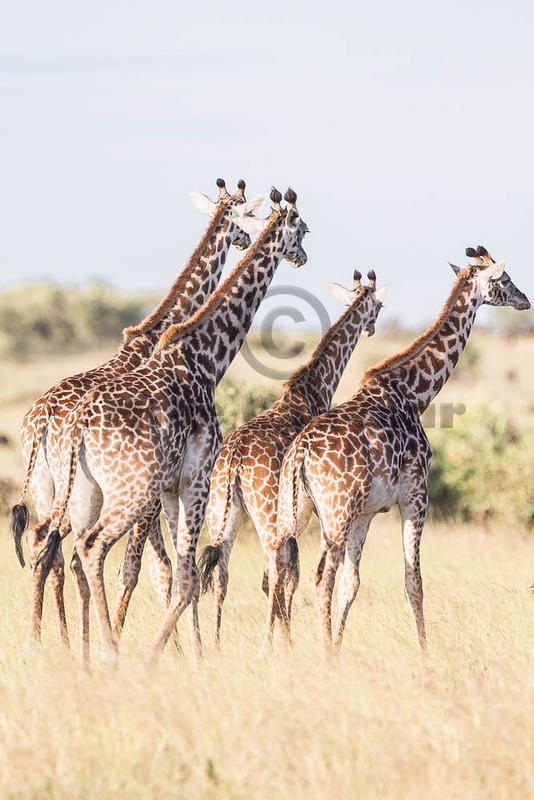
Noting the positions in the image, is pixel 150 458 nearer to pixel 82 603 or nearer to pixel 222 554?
pixel 82 603

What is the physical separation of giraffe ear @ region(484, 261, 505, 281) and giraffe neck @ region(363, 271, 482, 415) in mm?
167

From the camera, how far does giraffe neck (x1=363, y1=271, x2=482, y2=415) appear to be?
11.1 m

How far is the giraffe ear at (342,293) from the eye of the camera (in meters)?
11.9

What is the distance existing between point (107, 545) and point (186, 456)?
101 cm

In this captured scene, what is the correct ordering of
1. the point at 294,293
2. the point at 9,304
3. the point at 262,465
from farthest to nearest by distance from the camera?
the point at 9,304, the point at 294,293, the point at 262,465

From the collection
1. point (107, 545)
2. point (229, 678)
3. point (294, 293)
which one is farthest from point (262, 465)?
point (294, 293)

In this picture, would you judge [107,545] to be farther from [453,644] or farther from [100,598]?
[453,644]

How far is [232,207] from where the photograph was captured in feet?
37.2

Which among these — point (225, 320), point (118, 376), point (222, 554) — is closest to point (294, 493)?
point (222, 554)

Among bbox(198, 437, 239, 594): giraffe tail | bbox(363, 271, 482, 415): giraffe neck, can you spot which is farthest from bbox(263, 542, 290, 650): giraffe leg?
bbox(363, 271, 482, 415): giraffe neck

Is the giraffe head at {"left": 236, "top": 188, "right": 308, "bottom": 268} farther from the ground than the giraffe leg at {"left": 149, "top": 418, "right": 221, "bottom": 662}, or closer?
farther from the ground

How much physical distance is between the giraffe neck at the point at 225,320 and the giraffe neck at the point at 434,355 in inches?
50.1

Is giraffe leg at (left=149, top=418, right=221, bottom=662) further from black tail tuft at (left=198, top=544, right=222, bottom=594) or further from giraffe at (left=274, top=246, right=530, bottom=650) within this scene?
giraffe at (left=274, top=246, right=530, bottom=650)

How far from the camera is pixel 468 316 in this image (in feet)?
38.1
